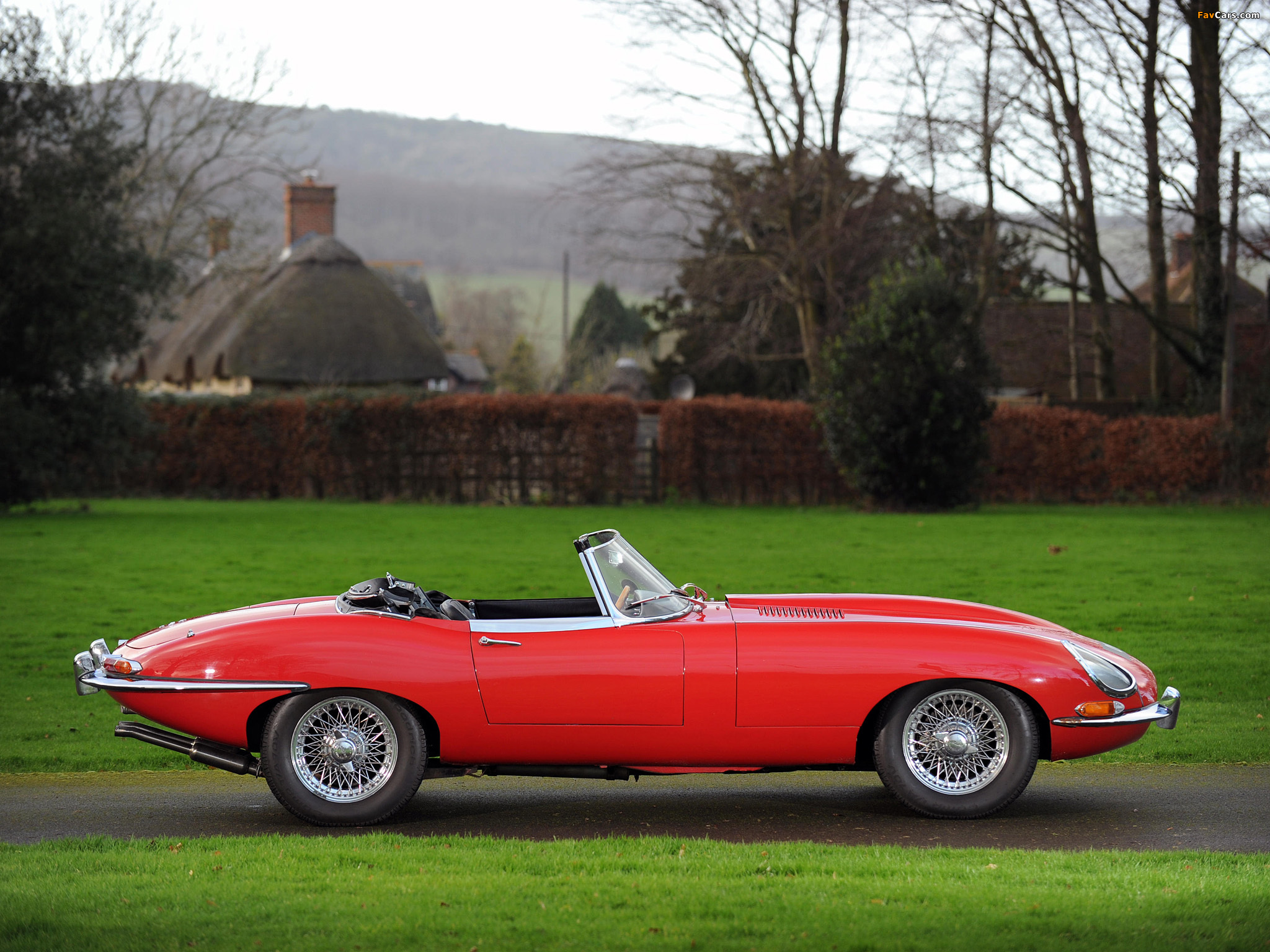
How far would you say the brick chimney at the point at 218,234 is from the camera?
3919 cm

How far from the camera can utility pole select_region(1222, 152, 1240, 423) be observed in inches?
1164

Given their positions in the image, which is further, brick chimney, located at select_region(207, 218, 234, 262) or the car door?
brick chimney, located at select_region(207, 218, 234, 262)

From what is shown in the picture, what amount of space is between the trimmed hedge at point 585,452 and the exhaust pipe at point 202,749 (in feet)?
78.7

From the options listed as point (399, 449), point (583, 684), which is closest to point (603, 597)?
point (583, 684)

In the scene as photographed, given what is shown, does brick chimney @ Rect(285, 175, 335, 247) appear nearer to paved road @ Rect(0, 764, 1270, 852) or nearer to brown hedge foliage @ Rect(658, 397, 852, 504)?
brown hedge foliage @ Rect(658, 397, 852, 504)

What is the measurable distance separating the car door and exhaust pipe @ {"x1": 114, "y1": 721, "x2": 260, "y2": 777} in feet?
3.64

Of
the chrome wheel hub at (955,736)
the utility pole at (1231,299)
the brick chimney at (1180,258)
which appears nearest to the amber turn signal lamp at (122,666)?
the chrome wheel hub at (955,736)

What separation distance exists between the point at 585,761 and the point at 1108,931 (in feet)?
7.82

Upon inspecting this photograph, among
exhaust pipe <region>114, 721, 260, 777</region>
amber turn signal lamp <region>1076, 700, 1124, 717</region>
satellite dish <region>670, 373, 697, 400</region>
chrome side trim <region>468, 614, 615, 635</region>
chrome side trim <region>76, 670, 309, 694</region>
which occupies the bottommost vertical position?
exhaust pipe <region>114, 721, 260, 777</region>

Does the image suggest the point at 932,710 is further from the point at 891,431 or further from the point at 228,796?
the point at 891,431

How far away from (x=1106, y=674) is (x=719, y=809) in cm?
187

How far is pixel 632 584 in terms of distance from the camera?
6027 millimetres

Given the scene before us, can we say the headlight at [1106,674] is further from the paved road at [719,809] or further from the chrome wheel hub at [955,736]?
the paved road at [719,809]

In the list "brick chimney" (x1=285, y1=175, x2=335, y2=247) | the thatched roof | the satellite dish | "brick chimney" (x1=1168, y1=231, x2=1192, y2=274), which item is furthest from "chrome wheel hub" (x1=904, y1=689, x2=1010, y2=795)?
"brick chimney" (x1=285, y1=175, x2=335, y2=247)
